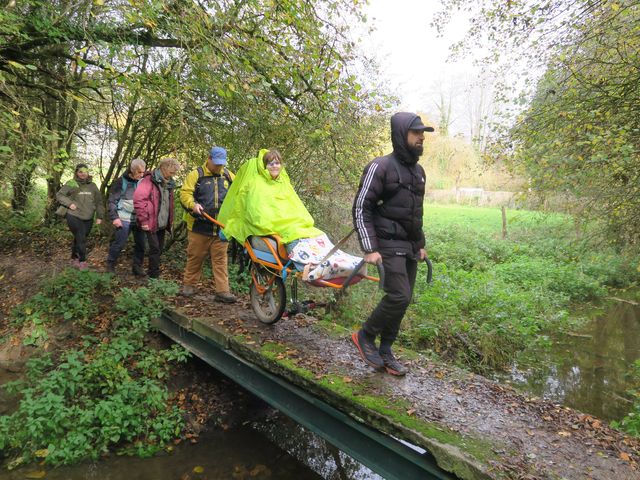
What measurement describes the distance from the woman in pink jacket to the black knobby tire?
2.17 m

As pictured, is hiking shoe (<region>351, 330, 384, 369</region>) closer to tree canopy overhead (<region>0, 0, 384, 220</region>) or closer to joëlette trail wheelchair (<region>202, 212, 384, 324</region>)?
joëlette trail wheelchair (<region>202, 212, 384, 324</region>)

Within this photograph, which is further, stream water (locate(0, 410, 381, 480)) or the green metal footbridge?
stream water (locate(0, 410, 381, 480))

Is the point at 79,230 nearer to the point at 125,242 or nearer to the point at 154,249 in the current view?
the point at 125,242

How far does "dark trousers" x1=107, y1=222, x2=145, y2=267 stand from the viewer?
6.85 m

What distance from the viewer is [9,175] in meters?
6.12

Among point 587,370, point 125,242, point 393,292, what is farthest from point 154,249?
Answer: point 587,370

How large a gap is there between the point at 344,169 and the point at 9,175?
4833mm

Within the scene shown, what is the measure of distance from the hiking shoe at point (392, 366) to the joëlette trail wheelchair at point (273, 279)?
0.77 meters

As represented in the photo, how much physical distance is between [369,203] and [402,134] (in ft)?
2.03

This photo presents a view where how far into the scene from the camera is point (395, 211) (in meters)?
3.70

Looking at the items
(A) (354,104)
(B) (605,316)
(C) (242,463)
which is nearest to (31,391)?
(C) (242,463)

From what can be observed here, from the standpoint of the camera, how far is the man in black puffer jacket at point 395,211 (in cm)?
362

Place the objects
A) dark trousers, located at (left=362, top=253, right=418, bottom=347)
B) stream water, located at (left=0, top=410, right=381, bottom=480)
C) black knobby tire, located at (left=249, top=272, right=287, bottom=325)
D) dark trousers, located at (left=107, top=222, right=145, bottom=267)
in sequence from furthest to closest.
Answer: dark trousers, located at (left=107, top=222, right=145, bottom=267) < black knobby tire, located at (left=249, top=272, right=287, bottom=325) < stream water, located at (left=0, top=410, right=381, bottom=480) < dark trousers, located at (left=362, top=253, right=418, bottom=347)

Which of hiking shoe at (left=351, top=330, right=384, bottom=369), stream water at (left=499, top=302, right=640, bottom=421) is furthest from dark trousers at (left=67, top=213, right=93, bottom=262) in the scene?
stream water at (left=499, top=302, right=640, bottom=421)
